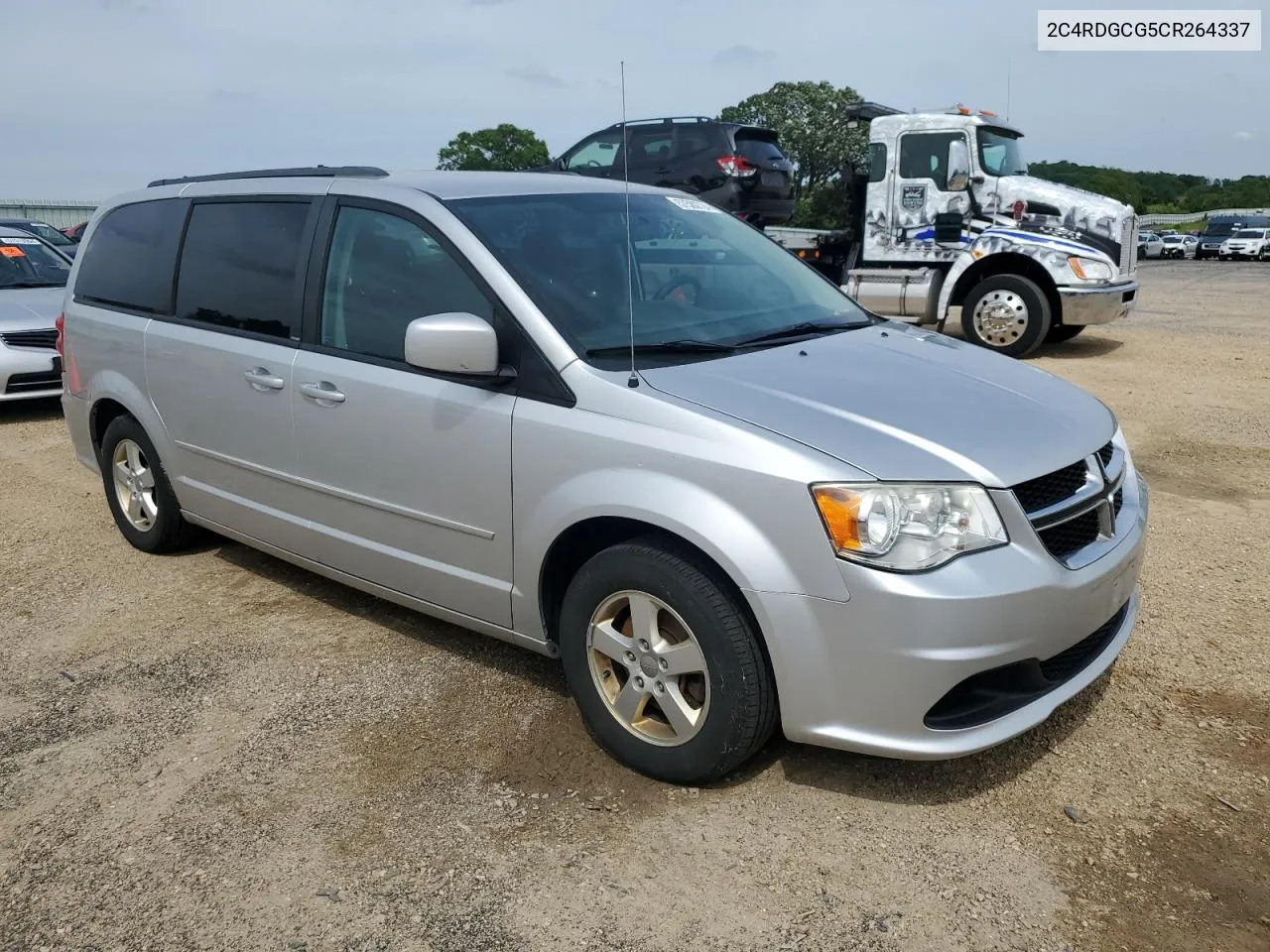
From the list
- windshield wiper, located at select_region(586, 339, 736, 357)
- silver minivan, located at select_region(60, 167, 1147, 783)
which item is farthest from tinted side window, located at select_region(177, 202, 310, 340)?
windshield wiper, located at select_region(586, 339, 736, 357)

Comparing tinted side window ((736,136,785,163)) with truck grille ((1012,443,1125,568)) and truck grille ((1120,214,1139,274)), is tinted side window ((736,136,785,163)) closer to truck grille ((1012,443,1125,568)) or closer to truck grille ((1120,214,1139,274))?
truck grille ((1120,214,1139,274))

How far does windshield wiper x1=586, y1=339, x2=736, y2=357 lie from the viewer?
10.8ft

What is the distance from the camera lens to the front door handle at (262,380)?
4082mm

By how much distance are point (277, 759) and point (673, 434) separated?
64.8 inches

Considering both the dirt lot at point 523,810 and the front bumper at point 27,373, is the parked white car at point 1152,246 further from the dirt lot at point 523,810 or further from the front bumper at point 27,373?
the dirt lot at point 523,810

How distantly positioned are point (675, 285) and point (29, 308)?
7.80 meters

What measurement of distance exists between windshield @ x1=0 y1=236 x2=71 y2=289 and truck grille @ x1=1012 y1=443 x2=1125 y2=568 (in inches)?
391

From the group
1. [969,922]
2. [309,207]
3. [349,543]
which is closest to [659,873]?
[969,922]

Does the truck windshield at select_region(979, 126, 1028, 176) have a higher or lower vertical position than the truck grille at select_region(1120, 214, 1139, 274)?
higher

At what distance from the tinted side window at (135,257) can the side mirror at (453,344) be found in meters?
2.10

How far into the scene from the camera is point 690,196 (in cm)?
464

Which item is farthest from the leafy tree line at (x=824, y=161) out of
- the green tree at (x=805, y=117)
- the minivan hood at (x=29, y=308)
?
the minivan hood at (x=29, y=308)

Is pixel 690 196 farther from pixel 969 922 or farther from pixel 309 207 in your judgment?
pixel 969 922

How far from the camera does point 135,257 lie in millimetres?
5086
